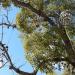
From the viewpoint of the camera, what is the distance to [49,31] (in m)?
17.2

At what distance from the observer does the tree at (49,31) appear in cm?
1650

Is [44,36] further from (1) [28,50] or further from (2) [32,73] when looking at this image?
(2) [32,73]

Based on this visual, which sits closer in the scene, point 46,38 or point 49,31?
point 49,31

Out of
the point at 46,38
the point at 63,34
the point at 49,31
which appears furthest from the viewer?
the point at 46,38

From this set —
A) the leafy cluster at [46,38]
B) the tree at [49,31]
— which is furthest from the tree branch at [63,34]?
the leafy cluster at [46,38]

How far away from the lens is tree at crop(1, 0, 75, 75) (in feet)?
54.1

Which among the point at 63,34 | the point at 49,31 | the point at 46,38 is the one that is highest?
the point at 63,34

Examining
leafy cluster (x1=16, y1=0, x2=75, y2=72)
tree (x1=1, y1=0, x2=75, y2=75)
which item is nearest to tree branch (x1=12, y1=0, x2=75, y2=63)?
tree (x1=1, y1=0, x2=75, y2=75)

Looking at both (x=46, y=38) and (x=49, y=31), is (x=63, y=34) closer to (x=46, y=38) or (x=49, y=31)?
(x=49, y=31)

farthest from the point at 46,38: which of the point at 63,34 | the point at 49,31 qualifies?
the point at 63,34

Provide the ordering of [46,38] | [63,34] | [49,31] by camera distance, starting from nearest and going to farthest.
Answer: [63,34], [49,31], [46,38]

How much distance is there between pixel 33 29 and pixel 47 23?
150cm

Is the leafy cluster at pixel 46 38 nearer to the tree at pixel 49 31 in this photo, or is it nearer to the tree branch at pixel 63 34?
the tree at pixel 49 31

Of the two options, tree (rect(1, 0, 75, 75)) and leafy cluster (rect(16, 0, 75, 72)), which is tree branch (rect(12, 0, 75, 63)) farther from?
leafy cluster (rect(16, 0, 75, 72))
